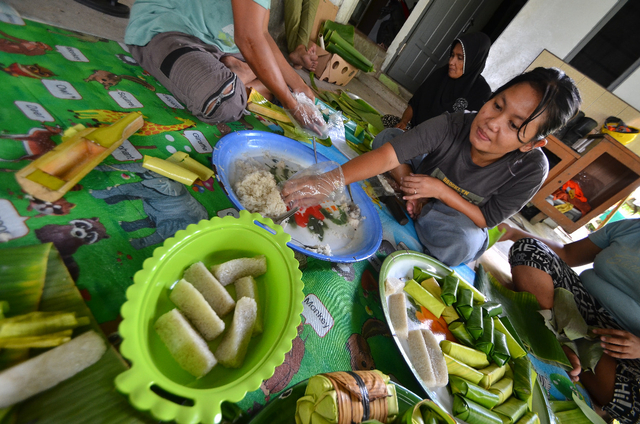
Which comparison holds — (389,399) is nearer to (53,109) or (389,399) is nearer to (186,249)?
(186,249)

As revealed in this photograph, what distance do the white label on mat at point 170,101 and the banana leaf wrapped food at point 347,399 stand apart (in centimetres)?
155

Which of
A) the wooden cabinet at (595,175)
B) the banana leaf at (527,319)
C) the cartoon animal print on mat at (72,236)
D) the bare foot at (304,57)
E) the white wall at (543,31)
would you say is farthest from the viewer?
the white wall at (543,31)

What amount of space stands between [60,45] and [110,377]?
1.67 m

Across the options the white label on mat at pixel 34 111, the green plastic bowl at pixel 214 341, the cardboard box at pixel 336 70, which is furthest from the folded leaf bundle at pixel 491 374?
the cardboard box at pixel 336 70

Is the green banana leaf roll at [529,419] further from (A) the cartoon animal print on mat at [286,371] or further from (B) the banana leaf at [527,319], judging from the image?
(A) the cartoon animal print on mat at [286,371]

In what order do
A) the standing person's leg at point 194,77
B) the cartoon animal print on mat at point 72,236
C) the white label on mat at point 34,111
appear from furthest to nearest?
the standing person's leg at point 194,77, the white label on mat at point 34,111, the cartoon animal print on mat at point 72,236

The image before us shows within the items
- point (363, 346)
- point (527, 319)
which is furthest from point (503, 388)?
point (527, 319)

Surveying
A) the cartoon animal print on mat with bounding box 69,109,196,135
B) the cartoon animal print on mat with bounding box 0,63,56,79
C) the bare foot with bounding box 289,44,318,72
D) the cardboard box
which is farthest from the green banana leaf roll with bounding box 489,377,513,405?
the cardboard box

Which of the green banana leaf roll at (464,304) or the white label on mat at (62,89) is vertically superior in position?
the green banana leaf roll at (464,304)

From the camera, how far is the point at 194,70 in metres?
1.43

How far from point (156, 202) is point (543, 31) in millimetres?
6985

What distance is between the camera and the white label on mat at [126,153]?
3.36 ft

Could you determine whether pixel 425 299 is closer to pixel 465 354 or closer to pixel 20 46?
pixel 465 354

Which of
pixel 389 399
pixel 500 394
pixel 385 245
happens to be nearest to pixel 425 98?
pixel 385 245
